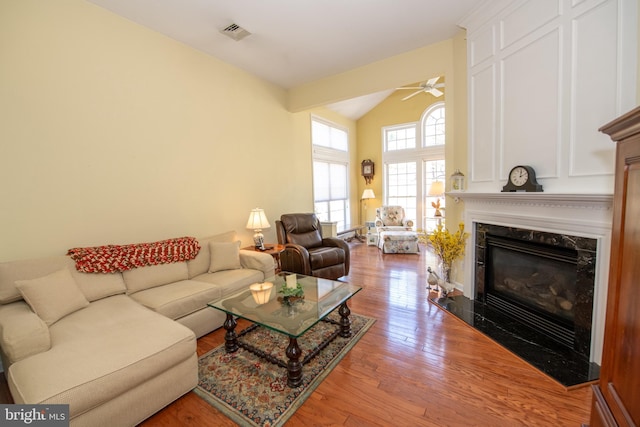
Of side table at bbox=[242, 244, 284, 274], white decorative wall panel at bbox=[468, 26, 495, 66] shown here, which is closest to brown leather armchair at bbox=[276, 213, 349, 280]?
side table at bbox=[242, 244, 284, 274]

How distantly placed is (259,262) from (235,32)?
106 inches

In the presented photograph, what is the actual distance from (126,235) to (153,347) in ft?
5.42

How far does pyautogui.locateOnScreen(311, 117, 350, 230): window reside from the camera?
18.9 ft

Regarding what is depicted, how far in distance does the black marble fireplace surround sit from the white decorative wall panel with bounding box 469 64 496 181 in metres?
0.64

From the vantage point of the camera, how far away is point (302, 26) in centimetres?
291

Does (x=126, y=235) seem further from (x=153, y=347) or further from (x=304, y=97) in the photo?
(x=304, y=97)

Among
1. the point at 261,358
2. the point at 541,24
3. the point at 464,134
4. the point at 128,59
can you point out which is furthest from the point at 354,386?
the point at 128,59

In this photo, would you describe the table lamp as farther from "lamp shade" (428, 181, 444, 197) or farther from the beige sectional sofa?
"lamp shade" (428, 181, 444, 197)

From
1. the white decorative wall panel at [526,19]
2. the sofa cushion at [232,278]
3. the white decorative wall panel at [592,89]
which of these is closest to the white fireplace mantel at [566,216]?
the white decorative wall panel at [592,89]

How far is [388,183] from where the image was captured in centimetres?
705

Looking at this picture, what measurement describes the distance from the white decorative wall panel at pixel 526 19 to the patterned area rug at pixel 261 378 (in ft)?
10.1

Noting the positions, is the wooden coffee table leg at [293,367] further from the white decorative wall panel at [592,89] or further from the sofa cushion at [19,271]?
the white decorative wall panel at [592,89]

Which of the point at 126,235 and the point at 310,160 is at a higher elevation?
the point at 310,160

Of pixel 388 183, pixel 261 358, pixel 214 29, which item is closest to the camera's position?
pixel 261 358
